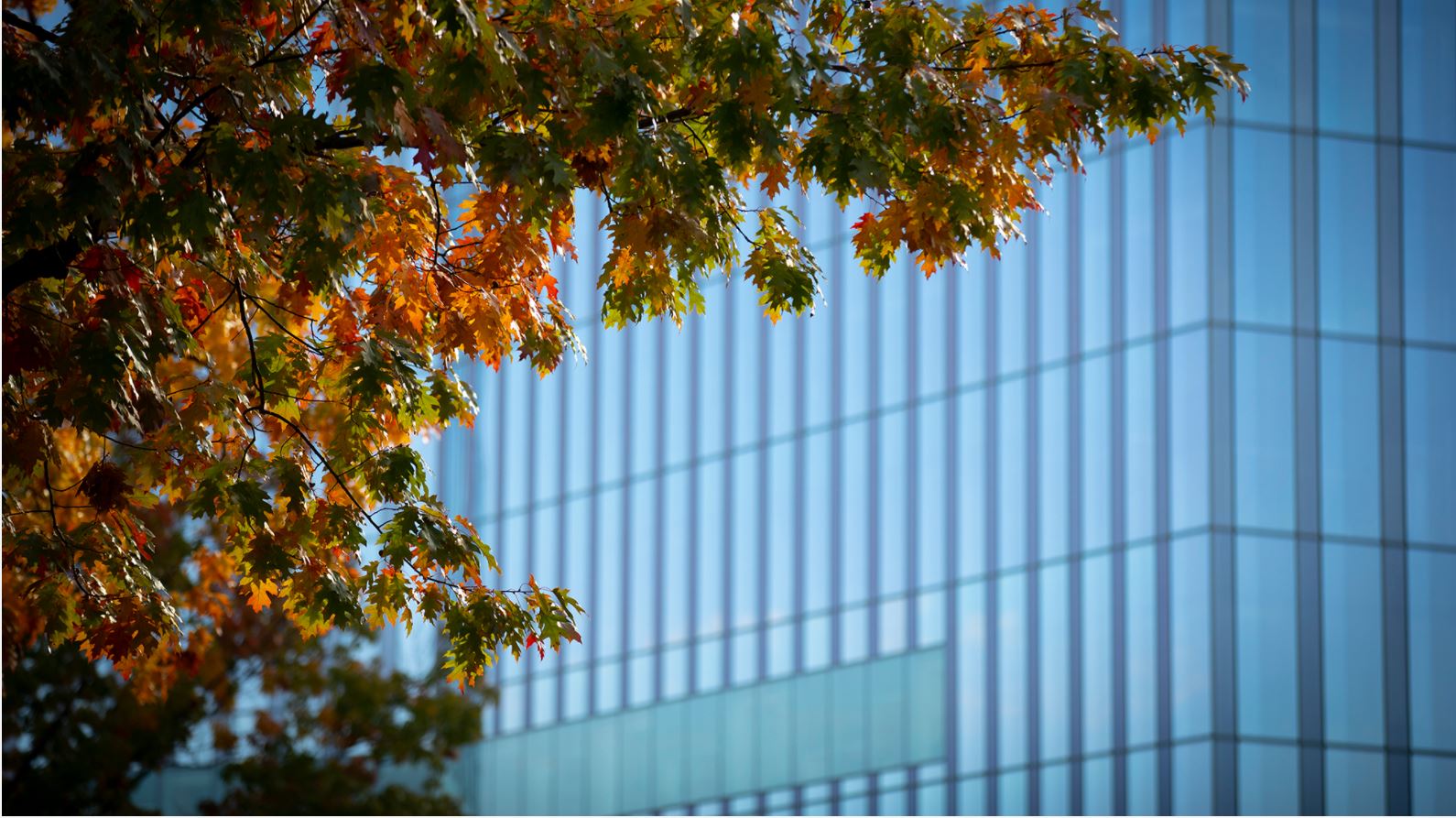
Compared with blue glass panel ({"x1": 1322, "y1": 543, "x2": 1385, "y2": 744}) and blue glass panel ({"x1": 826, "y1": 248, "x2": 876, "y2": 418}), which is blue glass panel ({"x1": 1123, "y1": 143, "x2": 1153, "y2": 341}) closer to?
blue glass panel ({"x1": 1322, "y1": 543, "x2": 1385, "y2": 744})

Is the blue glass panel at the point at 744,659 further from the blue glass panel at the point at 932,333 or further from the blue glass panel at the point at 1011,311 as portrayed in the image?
the blue glass panel at the point at 1011,311

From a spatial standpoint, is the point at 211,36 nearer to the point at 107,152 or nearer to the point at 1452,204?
the point at 107,152

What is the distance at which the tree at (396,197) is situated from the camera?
311 inches

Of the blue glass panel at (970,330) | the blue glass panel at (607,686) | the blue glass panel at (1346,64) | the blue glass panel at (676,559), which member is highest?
the blue glass panel at (1346,64)

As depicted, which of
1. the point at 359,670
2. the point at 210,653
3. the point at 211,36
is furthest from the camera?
the point at 359,670

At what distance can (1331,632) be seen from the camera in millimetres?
30688

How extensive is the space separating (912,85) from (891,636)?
28.9 metres

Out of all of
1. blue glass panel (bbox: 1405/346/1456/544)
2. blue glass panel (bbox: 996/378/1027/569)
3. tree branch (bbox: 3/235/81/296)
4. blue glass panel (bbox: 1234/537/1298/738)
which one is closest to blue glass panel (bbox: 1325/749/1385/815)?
blue glass panel (bbox: 1234/537/1298/738)

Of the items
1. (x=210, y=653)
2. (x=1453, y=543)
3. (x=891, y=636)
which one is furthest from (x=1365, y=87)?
(x=210, y=653)

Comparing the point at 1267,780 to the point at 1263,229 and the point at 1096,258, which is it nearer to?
the point at 1263,229

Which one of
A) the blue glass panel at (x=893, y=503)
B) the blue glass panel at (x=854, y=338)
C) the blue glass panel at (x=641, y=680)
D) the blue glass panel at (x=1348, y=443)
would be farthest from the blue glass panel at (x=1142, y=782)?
the blue glass panel at (x=641, y=680)

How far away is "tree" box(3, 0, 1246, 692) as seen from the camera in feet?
25.9

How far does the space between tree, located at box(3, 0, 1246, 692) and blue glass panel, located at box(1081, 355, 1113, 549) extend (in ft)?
77.2

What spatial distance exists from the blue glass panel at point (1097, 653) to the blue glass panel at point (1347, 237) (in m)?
5.14
